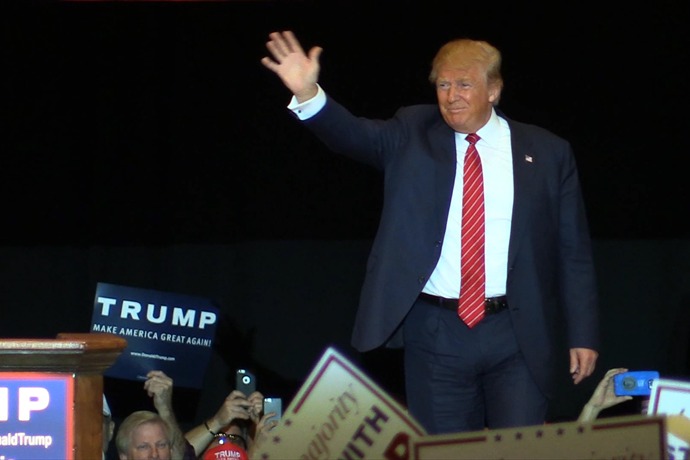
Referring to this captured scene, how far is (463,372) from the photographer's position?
387cm

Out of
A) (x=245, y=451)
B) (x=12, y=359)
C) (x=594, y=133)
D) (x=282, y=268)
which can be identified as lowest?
(x=245, y=451)

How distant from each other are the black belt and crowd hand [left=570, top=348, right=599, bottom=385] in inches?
10.8

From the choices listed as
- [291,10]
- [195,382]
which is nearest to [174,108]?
[291,10]

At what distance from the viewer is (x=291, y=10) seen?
564cm

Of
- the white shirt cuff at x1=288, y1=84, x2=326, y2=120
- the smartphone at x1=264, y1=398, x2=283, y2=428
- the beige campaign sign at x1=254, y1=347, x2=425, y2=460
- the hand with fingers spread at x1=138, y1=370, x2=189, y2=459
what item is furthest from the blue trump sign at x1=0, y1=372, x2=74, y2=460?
the smartphone at x1=264, y1=398, x2=283, y2=428

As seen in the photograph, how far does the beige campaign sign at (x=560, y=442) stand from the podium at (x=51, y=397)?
0.95m

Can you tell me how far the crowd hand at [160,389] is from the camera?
17.2 feet

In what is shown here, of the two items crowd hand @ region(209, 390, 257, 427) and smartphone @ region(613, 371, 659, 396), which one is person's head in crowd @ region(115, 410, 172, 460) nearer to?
crowd hand @ region(209, 390, 257, 427)

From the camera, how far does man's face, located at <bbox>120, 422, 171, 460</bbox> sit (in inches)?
184

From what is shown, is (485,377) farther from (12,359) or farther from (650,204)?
(650,204)

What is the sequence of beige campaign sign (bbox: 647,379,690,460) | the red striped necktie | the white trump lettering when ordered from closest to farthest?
1. beige campaign sign (bbox: 647,379,690,460)
2. the red striped necktie
3. the white trump lettering

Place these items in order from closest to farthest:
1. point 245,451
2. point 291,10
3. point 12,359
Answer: point 12,359 < point 245,451 < point 291,10

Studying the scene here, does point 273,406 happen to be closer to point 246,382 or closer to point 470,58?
point 246,382

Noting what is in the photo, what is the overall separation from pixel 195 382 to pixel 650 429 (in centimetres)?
331
